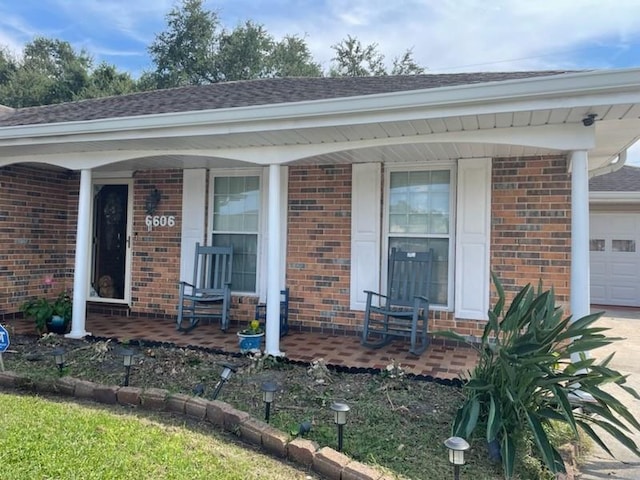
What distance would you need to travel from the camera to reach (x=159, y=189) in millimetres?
6410

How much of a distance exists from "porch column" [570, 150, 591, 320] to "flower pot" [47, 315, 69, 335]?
210 inches

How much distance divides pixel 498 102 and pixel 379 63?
2047cm

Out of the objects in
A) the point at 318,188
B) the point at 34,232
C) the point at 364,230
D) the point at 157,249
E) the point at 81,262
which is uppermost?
the point at 318,188

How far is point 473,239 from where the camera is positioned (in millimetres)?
5016

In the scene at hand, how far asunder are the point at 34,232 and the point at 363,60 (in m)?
19.2

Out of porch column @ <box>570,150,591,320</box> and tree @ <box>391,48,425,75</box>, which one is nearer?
porch column @ <box>570,150,591,320</box>

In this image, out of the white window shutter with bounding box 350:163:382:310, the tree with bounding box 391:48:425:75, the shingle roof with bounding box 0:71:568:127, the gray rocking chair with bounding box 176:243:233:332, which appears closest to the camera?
the shingle roof with bounding box 0:71:568:127

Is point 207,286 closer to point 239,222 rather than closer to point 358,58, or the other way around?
point 239,222

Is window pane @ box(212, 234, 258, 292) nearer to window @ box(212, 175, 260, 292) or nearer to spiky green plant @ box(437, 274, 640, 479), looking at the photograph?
window @ box(212, 175, 260, 292)

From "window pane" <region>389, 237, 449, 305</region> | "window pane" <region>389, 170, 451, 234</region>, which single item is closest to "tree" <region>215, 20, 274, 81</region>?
"window pane" <region>389, 170, 451, 234</region>

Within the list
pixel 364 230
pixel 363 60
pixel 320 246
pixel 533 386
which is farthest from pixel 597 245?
pixel 363 60

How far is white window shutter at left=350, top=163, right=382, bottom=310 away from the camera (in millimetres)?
5430

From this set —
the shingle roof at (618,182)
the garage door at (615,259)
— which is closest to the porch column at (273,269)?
the shingle roof at (618,182)

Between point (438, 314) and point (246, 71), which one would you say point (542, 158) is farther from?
point (246, 71)
